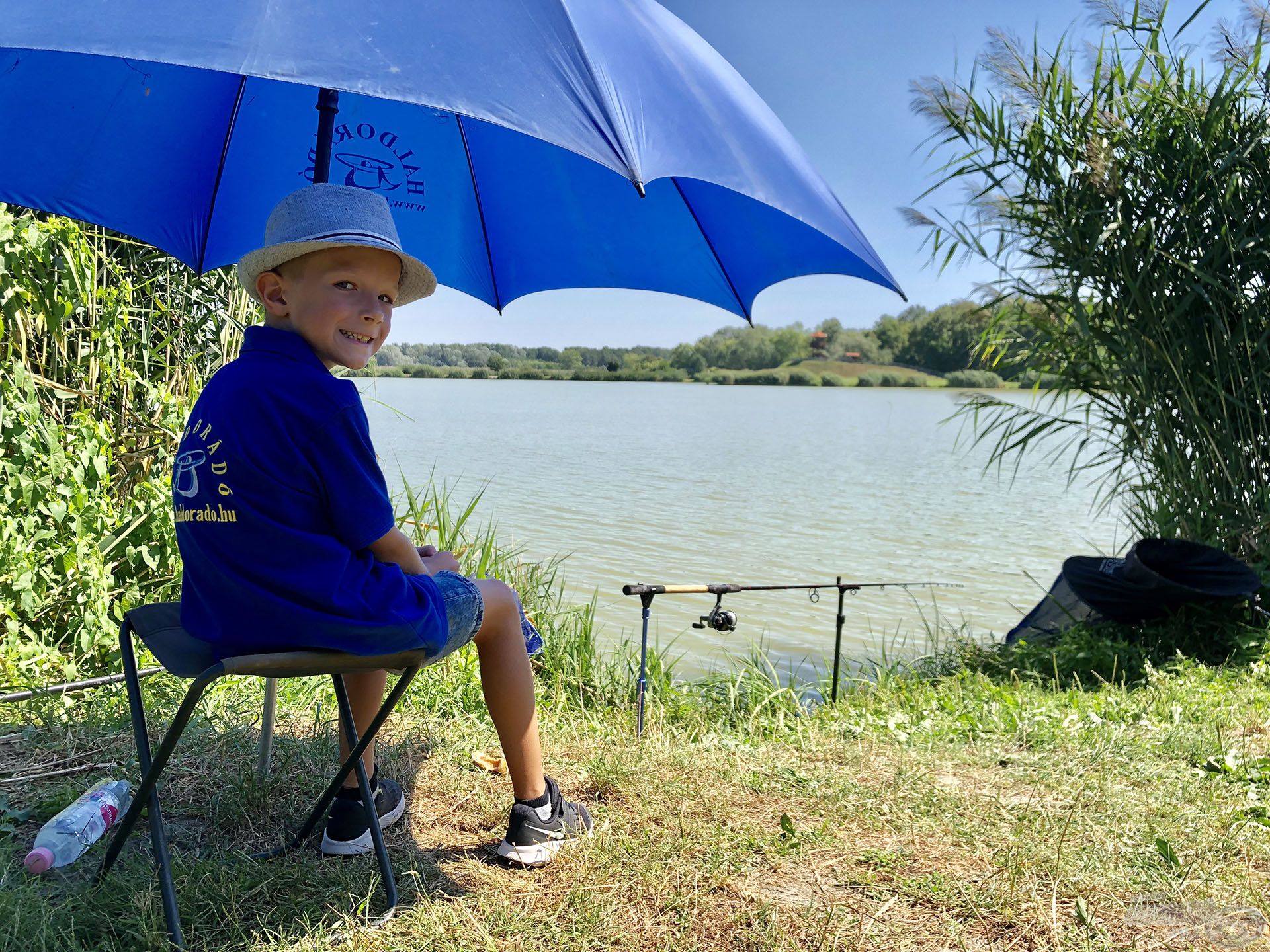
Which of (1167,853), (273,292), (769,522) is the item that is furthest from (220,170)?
(769,522)

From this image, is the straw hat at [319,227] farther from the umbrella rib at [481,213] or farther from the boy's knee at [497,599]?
the umbrella rib at [481,213]

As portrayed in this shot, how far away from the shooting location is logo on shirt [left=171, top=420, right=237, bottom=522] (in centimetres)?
180

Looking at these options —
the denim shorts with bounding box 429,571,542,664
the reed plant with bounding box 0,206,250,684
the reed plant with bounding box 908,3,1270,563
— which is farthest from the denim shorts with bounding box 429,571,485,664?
the reed plant with bounding box 908,3,1270,563

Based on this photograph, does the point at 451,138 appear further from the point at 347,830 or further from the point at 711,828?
the point at 711,828

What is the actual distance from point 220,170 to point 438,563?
1539mm

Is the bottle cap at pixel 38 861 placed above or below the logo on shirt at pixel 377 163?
below

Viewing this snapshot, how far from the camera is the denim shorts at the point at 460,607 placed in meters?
2.00

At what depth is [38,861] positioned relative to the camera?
208 centimetres

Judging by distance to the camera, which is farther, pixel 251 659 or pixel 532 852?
pixel 532 852

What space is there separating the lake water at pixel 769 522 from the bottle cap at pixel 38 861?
181 centimetres

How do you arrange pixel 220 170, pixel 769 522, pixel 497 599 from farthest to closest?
pixel 769 522 → pixel 220 170 → pixel 497 599

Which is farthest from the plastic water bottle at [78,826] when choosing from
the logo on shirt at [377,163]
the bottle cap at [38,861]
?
the logo on shirt at [377,163]

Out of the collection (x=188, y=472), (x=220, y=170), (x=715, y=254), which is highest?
(x=220, y=170)

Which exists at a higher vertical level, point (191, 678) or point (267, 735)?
point (191, 678)
